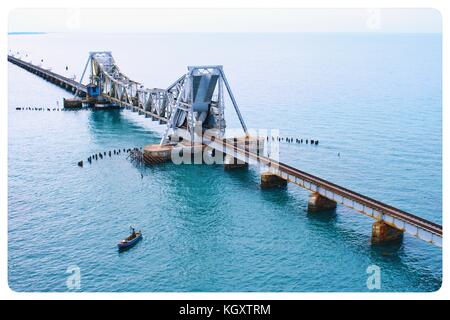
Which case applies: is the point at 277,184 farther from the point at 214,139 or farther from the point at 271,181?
the point at 214,139

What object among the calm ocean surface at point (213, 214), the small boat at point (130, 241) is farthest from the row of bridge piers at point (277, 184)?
A: the small boat at point (130, 241)

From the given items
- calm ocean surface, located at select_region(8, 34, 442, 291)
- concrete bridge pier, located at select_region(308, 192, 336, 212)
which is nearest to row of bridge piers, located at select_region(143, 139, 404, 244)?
concrete bridge pier, located at select_region(308, 192, 336, 212)

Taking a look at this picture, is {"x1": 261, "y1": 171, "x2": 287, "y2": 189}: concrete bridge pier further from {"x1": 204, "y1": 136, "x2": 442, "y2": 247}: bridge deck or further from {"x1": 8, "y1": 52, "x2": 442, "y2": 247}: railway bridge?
{"x1": 204, "y1": 136, "x2": 442, "y2": 247}: bridge deck

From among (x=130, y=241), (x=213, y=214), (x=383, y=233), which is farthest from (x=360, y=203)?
(x=130, y=241)

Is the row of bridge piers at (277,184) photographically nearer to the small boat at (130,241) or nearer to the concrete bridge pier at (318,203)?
the concrete bridge pier at (318,203)

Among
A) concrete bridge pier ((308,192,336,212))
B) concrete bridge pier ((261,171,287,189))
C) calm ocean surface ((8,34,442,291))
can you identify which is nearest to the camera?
calm ocean surface ((8,34,442,291))
